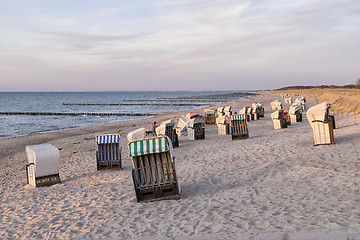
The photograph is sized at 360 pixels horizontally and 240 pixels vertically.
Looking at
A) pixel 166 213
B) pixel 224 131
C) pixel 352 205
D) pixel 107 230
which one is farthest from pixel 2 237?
pixel 224 131

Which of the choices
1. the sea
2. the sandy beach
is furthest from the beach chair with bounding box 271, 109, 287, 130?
the sea

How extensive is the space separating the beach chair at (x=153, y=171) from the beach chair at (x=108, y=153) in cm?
464

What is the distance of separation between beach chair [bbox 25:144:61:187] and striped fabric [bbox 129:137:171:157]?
4325mm

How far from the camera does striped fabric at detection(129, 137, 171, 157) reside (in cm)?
792

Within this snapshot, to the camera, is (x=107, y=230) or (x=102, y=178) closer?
(x=107, y=230)

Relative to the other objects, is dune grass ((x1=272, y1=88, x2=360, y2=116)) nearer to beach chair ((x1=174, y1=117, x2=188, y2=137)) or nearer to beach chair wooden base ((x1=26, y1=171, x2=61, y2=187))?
beach chair ((x1=174, y1=117, x2=188, y2=137))

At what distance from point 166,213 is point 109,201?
194 cm

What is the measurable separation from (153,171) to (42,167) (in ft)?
15.3

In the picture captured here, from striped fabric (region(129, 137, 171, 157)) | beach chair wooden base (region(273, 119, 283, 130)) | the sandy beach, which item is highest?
striped fabric (region(129, 137, 171, 157))

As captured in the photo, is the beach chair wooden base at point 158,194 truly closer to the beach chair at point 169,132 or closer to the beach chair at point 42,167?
the beach chair at point 42,167

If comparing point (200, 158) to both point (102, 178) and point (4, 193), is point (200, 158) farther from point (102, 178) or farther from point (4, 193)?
point (4, 193)

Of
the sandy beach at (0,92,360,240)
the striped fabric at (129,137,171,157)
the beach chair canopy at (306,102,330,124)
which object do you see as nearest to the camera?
the sandy beach at (0,92,360,240)

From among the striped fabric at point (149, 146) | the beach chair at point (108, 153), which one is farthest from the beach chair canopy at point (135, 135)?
the striped fabric at point (149, 146)

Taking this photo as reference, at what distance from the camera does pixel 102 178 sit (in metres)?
11.2
